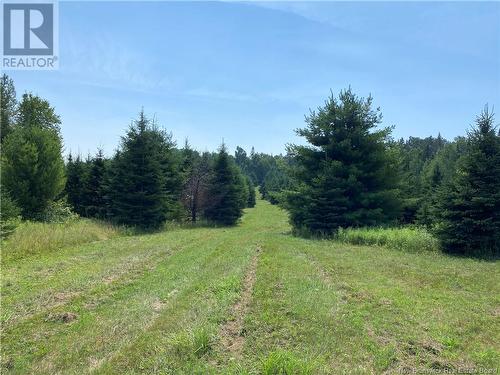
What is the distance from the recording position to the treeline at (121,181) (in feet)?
72.7

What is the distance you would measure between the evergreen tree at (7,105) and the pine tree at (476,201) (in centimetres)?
3671

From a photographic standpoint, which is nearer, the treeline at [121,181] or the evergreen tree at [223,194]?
the treeline at [121,181]

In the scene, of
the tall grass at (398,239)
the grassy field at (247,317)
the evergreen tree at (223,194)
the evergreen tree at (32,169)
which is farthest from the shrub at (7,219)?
the evergreen tree at (223,194)

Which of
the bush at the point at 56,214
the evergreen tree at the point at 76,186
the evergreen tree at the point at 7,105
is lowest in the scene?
the bush at the point at 56,214

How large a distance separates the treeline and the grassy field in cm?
780

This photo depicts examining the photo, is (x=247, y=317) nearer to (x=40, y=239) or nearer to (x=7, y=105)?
(x=40, y=239)

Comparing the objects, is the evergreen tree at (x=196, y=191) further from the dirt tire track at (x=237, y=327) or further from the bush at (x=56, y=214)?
the dirt tire track at (x=237, y=327)

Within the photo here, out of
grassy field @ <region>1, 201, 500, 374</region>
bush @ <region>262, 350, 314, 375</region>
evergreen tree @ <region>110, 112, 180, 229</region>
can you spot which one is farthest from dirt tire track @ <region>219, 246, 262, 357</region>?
evergreen tree @ <region>110, 112, 180, 229</region>

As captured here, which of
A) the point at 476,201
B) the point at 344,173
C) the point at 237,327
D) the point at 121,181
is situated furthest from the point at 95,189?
the point at 237,327

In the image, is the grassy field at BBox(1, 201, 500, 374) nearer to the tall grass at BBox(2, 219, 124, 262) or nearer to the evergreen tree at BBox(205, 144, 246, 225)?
the tall grass at BBox(2, 219, 124, 262)

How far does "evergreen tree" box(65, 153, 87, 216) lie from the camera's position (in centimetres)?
3067

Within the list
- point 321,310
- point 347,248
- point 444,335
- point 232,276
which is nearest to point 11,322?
point 232,276

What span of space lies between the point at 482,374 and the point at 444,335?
1.12m

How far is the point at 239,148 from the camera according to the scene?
16312cm
